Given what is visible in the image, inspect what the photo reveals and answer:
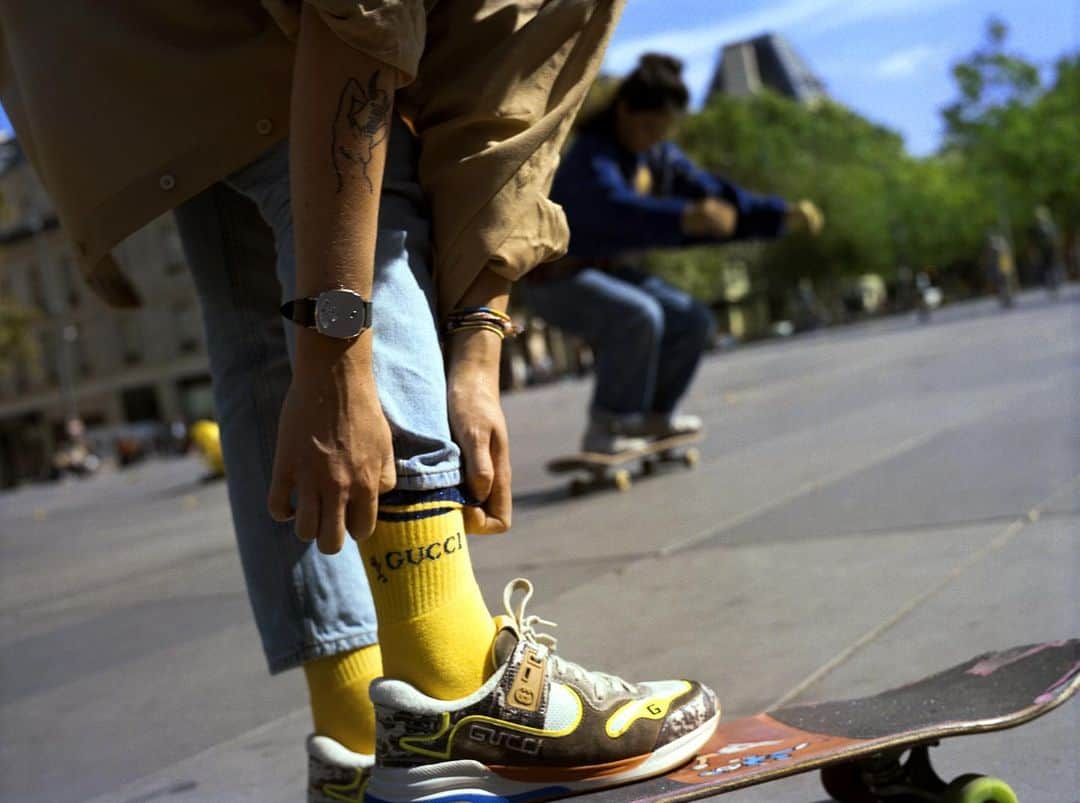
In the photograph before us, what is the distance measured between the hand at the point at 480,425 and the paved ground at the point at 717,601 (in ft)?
1.72

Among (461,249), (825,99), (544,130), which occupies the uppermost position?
(825,99)

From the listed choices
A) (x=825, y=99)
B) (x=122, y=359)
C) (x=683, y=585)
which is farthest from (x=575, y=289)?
(x=825, y=99)

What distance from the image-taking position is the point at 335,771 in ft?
5.36

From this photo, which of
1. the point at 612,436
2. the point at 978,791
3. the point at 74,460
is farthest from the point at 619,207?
the point at 74,460

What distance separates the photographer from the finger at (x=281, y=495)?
139 cm

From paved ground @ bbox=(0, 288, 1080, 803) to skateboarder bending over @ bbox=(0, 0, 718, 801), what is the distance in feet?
1.12

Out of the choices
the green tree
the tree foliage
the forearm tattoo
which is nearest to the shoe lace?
the forearm tattoo

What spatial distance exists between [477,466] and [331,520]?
0.69ft

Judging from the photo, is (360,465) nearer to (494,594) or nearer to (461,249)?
(461,249)

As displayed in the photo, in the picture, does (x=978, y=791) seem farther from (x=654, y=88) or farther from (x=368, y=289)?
(x=654, y=88)

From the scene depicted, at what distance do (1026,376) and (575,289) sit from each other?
118 inches

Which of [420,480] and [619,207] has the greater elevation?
[619,207]

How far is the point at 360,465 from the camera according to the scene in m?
1.37

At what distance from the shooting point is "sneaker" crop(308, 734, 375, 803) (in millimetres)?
1618
